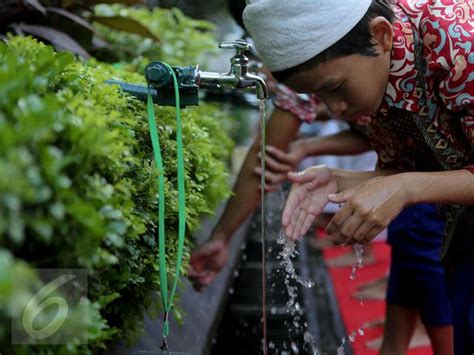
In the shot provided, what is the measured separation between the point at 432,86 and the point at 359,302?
2.76 meters

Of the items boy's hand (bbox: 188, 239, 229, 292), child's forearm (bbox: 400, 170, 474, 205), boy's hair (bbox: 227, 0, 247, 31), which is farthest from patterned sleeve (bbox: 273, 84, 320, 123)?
child's forearm (bbox: 400, 170, 474, 205)

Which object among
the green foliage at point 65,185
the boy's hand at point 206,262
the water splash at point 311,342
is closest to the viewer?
the green foliage at point 65,185

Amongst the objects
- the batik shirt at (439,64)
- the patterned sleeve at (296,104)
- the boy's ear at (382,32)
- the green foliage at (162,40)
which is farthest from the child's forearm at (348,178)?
the green foliage at (162,40)

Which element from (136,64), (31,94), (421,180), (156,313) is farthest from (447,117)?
(136,64)

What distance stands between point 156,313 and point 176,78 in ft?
2.73

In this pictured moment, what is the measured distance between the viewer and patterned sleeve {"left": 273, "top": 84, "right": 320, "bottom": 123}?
3.86 m

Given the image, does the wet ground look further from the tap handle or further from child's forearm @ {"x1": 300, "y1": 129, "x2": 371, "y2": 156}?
the tap handle

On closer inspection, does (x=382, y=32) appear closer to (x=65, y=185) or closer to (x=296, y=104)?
(x=296, y=104)

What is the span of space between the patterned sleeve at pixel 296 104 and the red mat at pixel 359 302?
130 cm

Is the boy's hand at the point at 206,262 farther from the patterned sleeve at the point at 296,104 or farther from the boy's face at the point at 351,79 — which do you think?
the boy's face at the point at 351,79

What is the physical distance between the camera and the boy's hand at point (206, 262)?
3584 millimetres

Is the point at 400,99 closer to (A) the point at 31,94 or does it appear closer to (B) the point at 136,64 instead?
(A) the point at 31,94

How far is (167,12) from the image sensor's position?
5586 millimetres

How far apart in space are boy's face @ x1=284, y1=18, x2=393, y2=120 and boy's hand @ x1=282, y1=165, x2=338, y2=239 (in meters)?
0.31
